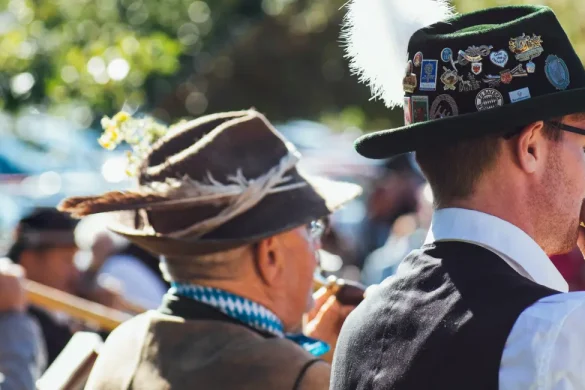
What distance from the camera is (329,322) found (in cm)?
325

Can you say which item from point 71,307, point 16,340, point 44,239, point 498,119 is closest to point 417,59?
point 498,119

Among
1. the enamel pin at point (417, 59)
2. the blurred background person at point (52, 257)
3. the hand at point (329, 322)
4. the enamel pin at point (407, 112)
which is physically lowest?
the blurred background person at point (52, 257)

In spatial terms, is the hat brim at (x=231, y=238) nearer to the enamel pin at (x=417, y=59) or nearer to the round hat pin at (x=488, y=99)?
the enamel pin at (x=417, y=59)

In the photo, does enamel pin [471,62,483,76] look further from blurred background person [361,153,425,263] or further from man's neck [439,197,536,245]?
blurred background person [361,153,425,263]

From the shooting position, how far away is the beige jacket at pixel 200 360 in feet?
8.72

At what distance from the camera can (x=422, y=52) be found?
6.53 feet

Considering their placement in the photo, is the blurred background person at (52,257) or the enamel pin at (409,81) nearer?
the enamel pin at (409,81)

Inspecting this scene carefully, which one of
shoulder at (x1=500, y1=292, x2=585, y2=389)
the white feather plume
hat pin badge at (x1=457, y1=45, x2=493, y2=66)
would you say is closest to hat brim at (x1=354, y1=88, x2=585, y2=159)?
hat pin badge at (x1=457, y1=45, x2=493, y2=66)

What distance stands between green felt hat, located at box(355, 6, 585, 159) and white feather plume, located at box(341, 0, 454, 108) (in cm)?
13

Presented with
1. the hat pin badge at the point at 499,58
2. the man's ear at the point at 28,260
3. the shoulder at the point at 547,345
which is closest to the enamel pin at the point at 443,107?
the hat pin badge at the point at 499,58

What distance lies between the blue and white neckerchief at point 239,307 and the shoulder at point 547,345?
4.32 feet

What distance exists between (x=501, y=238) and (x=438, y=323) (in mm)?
198

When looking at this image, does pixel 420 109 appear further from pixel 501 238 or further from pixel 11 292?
pixel 11 292

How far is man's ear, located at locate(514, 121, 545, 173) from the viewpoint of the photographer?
1.86 m
